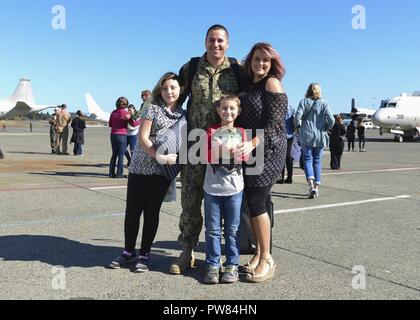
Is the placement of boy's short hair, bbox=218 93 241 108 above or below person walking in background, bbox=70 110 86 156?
above

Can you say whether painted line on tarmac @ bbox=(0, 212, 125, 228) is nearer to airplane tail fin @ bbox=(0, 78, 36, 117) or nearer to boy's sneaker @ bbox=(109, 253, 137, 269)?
boy's sneaker @ bbox=(109, 253, 137, 269)

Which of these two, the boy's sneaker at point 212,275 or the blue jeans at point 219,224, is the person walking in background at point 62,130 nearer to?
the blue jeans at point 219,224

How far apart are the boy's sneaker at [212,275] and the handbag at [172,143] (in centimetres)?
95

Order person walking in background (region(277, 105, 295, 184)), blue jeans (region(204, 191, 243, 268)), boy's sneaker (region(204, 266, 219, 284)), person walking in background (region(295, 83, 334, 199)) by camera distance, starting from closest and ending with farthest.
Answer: boy's sneaker (region(204, 266, 219, 284)) → blue jeans (region(204, 191, 243, 268)) → person walking in background (region(295, 83, 334, 199)) → person walking in background (region(277, 105, 295, 184))

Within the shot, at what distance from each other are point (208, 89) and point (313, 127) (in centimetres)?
450

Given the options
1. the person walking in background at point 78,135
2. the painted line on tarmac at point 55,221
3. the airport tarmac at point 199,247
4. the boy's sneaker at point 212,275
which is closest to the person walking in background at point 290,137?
the airport tarmac at point 199,247

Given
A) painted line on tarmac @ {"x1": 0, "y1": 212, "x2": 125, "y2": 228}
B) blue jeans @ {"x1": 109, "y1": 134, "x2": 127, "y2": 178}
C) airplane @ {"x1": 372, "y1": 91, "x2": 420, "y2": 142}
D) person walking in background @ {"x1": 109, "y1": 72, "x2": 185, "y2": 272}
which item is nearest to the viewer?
person walking in background @ {"x1": 109, "y1": 72, "x2": 185, "y2": 272}

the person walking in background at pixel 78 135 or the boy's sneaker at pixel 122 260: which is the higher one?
the person walking in background at pixel 78 135

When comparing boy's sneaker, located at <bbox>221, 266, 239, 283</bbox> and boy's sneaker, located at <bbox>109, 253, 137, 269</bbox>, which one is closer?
boy's sneaker, located at <bbox>221, 266, 239, 283</bbox>

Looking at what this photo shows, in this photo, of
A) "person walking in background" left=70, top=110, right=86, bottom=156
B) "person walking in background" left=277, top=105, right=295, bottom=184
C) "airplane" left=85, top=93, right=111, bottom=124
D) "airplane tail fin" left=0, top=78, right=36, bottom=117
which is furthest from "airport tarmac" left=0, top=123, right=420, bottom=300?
"airplane" left=85, top=93, right=111, bottom=124

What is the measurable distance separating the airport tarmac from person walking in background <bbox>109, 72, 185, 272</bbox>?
0.26 meters

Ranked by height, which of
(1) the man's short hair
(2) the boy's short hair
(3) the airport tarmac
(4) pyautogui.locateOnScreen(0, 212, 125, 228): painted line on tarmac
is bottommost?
(3) the airport tarmac

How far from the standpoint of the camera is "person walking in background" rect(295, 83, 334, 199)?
809 centimetres

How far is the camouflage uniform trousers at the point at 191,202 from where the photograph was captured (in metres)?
4.18
